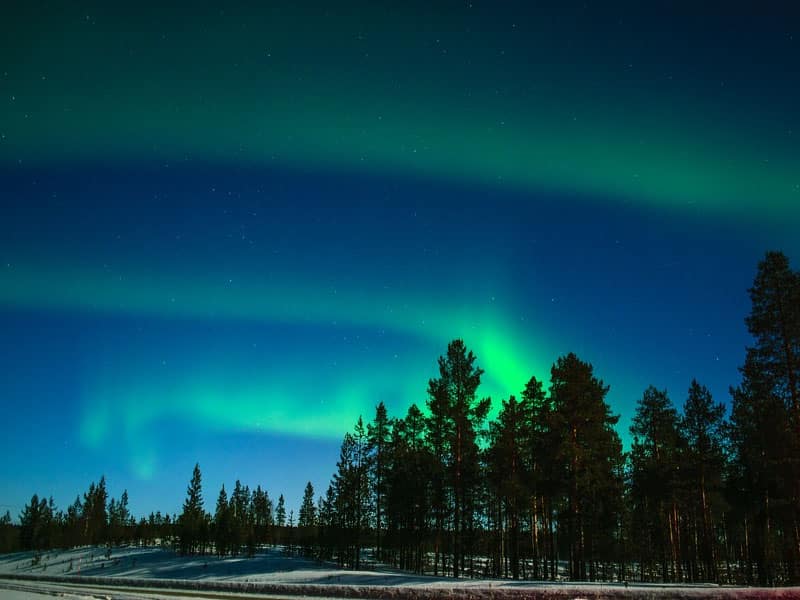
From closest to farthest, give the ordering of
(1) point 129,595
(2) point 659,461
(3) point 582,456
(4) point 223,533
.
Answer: (1) point 129,595, (3) point 582,456, (2) point 659,461, (4) point 223,533

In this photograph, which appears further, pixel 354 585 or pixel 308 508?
pixel 308 508

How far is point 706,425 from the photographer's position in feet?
153

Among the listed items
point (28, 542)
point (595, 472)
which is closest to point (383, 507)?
point (595, 472)

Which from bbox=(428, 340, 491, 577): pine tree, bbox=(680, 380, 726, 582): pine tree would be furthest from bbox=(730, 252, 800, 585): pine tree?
bbox=(428, 340, 491, 577): pine tree

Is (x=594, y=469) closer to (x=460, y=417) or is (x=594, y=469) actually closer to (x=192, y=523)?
(x=460, y=417)

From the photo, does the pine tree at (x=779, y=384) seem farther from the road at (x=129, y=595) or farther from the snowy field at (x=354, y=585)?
the road at (x=129, y=595)

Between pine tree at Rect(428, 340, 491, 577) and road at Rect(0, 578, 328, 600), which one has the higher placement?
pine tree at Rect(428, 340, 491, 577)

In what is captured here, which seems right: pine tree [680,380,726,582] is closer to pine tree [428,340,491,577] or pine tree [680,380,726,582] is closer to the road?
pine tree [428,340,491,577]

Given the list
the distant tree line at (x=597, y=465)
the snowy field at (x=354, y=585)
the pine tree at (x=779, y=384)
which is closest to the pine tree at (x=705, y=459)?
the distant tree line at (x=597, y=465)

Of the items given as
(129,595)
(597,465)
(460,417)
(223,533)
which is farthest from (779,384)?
(223,533)

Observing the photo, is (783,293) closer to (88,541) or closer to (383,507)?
(383,507)

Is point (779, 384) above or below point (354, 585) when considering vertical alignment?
above

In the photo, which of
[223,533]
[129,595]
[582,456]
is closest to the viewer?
[129,595]

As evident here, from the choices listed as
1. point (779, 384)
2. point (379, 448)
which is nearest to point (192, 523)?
point (379, 448)
